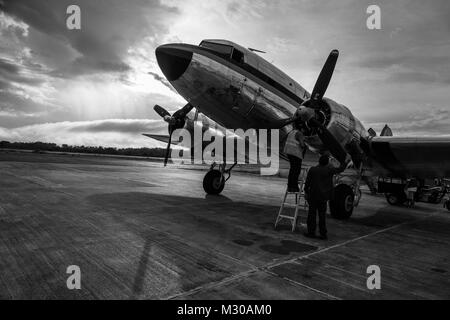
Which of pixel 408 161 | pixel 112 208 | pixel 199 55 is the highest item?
pixel 199 55

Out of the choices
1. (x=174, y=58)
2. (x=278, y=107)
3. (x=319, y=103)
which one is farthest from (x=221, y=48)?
(x=319, y=103)

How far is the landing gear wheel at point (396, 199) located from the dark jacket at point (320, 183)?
35.2 ft

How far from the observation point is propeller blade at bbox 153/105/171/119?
1326cm

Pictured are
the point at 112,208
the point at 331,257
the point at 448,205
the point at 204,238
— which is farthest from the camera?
the point at 448,205

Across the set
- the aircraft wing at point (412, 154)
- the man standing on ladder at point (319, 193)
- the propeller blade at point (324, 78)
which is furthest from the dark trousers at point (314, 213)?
the aircraft wing at point (412, 154)

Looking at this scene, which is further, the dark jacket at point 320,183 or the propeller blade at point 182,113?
the propeller blade at point 182,113

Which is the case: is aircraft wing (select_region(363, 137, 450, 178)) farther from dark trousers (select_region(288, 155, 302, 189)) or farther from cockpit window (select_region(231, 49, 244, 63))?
cockpit window (select_region(231, 49, 244, 63))

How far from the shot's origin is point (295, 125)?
29.8ft

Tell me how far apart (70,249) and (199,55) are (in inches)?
262

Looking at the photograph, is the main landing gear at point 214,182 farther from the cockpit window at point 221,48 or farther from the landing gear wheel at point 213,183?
the cockpit window at point 221,48

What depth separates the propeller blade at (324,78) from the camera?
8836mm

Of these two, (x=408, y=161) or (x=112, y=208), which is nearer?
(x=112, y=208)
